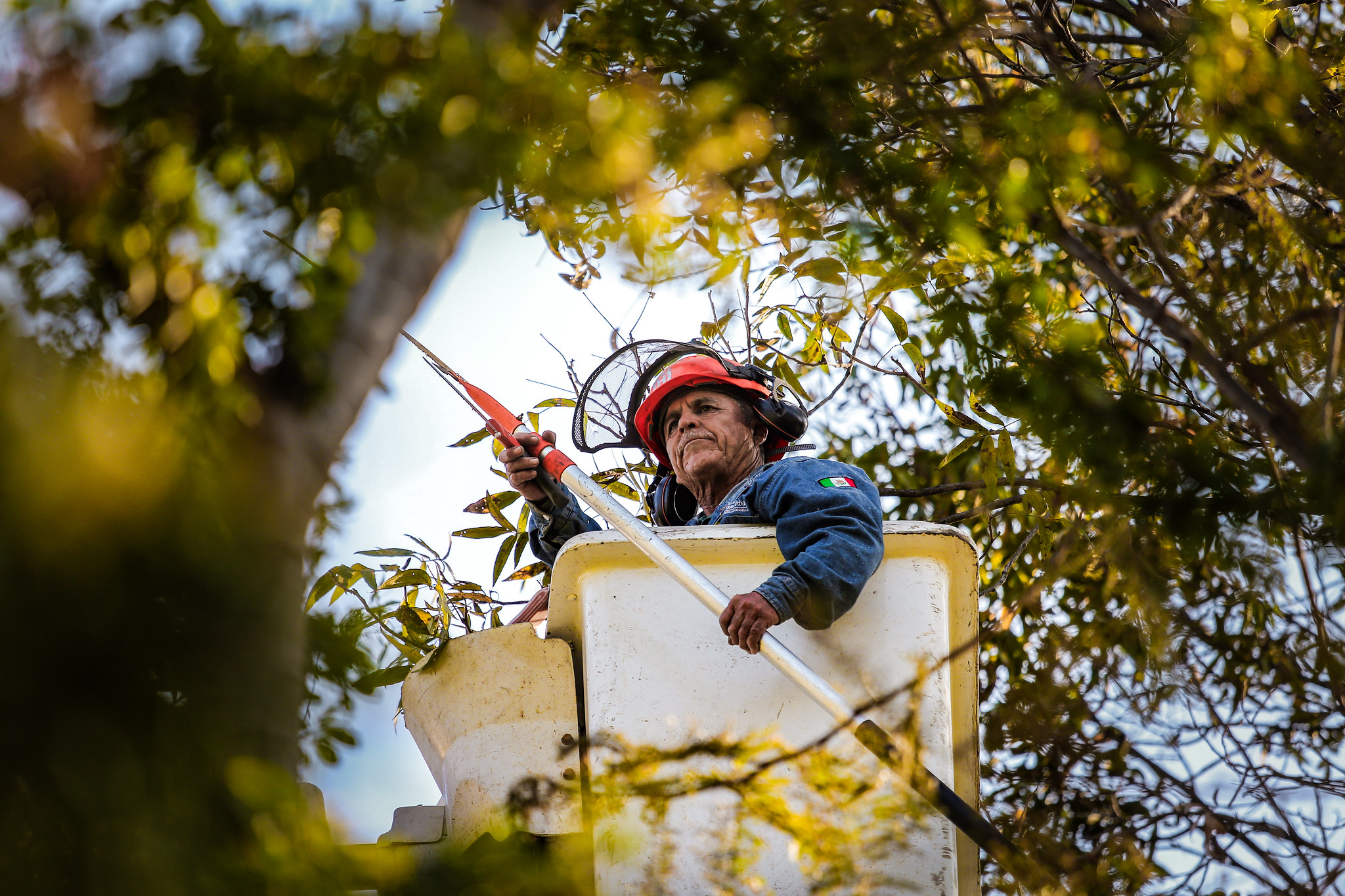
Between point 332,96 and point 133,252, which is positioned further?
point 332,96

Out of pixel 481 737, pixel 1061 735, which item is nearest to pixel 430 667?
pixel 481 737

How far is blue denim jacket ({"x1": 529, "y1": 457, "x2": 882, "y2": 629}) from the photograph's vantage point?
8.64 ft

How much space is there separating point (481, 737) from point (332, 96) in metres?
1.80

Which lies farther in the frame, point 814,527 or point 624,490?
point 624,490

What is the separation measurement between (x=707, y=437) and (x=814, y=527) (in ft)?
3.47

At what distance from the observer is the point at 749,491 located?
3311 millimetres

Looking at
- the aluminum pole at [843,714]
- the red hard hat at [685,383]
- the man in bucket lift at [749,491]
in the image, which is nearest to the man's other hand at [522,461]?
the man in bucket lift at [749,491]

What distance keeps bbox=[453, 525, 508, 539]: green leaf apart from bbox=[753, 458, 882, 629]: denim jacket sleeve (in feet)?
5.60

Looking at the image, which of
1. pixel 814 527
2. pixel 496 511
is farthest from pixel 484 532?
pixel 814 527

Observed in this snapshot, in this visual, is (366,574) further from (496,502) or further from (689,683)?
(689,683)

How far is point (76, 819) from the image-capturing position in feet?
3.05

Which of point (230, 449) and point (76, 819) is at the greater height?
point (230, 449)

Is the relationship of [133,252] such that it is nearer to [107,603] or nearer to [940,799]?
[107,603]

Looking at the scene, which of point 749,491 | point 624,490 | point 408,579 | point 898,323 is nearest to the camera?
point 749,491
